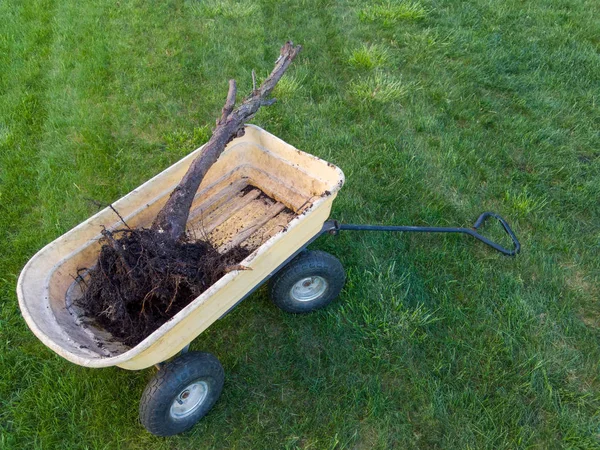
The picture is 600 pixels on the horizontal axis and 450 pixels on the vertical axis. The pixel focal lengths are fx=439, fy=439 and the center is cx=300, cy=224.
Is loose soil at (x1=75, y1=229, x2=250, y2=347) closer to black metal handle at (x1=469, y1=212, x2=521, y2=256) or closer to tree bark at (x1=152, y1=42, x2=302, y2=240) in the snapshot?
tree bark at (x1=152, y1=42, x2=302, y2=240)

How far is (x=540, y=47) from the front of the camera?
16.0 feet

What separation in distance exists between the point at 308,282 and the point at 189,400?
939 millimetres

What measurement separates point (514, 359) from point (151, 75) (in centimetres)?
406

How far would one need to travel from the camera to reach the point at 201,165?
2.45 meters

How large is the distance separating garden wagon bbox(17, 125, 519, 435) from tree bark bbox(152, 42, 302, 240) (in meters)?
0.18

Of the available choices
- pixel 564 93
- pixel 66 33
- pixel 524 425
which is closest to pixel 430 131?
pixel 564 93

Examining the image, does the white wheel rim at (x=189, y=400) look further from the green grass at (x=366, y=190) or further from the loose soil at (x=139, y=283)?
the loose soil at (x=139, y=283)

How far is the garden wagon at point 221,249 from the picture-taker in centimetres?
194

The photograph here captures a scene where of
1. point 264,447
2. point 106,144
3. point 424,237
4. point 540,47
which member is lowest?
point 264,447

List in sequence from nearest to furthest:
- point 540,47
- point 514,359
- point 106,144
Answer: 1. point 514,359
2. point 106,144
3. point 540,47

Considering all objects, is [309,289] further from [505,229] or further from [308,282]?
[505,229]

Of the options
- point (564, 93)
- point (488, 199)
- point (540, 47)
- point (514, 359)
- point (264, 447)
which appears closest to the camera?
point (264, 447)

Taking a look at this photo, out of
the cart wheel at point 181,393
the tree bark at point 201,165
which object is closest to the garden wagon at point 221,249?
the cart wheel at point 181,393

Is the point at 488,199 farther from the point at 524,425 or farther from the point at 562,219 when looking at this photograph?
the point at 524,425
